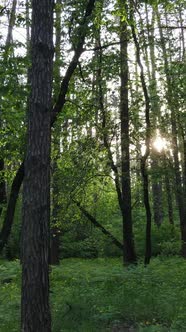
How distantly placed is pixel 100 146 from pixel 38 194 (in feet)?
23.3

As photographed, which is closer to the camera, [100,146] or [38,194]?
[38,194]

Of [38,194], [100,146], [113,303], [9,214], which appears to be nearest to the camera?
[38,194]

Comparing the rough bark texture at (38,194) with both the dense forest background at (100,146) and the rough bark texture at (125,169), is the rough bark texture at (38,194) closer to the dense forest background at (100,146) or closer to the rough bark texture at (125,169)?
the dense forest background at (100,146)

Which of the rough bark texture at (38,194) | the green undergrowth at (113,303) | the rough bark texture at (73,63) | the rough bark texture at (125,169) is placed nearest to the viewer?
the rough bark texture at (38,194)

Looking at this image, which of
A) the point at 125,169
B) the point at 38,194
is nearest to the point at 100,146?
the point at 125,169

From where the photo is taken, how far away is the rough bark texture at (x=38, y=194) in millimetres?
5188

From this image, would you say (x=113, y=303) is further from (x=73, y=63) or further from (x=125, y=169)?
(x=125, y=169)

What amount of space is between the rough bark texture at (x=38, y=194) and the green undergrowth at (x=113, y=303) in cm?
179

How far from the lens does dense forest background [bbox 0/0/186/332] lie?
724 centimetres

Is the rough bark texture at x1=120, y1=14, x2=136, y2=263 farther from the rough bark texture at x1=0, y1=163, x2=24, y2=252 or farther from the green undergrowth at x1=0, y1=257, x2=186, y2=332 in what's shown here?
the rough bark texture at x1=0, y1=163, x2=24, y2=252

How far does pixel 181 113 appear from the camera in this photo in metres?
14.1

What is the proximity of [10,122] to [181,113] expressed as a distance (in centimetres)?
735

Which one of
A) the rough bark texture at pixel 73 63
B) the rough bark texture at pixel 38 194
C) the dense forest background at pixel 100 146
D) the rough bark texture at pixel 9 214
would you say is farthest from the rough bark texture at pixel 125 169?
the rough bark texture at pixel 38 194

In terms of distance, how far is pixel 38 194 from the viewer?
5273 millimetres
